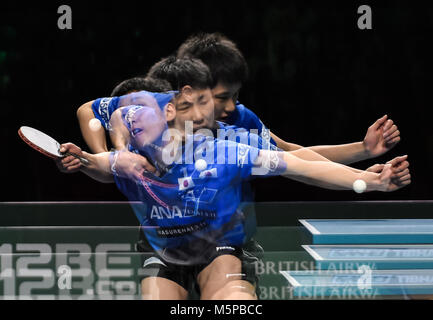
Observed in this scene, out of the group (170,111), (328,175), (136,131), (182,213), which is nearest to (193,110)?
(170,111)

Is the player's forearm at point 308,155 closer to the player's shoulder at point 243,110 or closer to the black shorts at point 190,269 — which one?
the player's shoulder at point 243,110

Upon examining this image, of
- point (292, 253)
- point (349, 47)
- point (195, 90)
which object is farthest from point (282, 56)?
point (292, 253)

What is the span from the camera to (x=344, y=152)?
1.93 metres

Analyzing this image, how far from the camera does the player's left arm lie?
1.90 metres

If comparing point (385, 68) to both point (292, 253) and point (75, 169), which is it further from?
point (75, 169)

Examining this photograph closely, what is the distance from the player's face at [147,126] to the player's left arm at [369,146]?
373 millimetres

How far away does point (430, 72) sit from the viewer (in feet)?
6.51

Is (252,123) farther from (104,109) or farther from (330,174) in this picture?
(104,109)

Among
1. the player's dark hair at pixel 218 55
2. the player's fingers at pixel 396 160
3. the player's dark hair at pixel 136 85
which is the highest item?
the player's dark hair at pixel 218 55

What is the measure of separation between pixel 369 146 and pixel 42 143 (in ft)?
3.10

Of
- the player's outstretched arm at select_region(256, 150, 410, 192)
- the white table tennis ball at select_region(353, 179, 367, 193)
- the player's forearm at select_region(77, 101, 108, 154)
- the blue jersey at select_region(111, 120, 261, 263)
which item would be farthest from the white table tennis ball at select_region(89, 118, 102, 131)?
the white table tennis ball at select_region(353, 179, 367, 193)

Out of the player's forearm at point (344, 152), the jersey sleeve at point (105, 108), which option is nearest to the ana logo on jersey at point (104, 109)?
the jersey sleeve at point (105, 108)

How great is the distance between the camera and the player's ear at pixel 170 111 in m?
1.81
